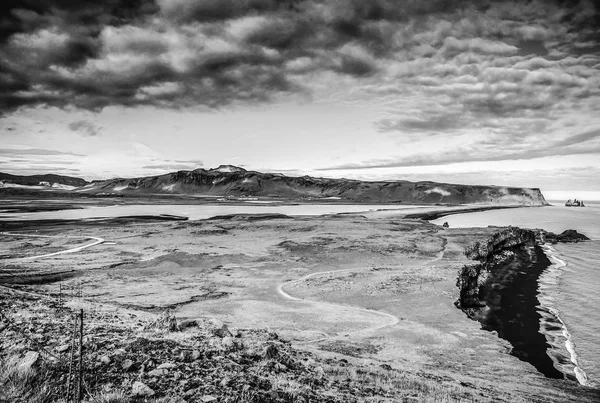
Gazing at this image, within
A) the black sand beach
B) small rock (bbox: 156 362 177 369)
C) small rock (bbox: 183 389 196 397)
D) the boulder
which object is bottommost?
Answer: the black sand beach

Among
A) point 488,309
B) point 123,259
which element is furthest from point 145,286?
point 488,309

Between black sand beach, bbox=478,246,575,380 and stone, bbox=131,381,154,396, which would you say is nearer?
stone, bbox=131,381,154,396

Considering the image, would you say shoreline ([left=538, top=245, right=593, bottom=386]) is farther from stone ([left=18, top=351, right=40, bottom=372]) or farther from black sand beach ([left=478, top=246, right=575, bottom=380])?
stone ([left=18, top=351, right=40, bottom=372])

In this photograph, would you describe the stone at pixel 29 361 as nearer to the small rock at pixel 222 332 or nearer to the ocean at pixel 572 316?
the small rock at pixel 222 332

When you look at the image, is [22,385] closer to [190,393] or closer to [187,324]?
[190,393]

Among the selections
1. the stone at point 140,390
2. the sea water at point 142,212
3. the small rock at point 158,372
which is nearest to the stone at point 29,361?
the stone at point 140,390

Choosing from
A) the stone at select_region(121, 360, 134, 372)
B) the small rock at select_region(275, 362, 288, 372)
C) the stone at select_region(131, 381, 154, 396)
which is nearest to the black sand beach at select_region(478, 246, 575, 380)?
the small rock at select_region(275, 362, 288, 372)
